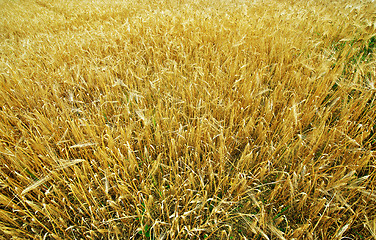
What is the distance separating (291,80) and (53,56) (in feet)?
8.60

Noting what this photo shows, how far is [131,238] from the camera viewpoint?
2.90 feet

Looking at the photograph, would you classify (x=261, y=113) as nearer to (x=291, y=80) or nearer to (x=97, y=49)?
(x=291, y=80)

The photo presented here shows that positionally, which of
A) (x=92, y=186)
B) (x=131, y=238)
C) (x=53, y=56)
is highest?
(x=53, y=56)

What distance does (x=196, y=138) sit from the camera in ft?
3.81

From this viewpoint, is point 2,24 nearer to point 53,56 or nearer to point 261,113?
point 53,56

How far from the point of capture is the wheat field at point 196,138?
874 mm

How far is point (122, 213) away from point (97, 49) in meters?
2.15

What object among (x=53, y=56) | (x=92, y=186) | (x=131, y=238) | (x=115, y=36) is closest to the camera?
(x=131, y=238)

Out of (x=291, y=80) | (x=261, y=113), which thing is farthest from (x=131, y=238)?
(x=291, y=80)

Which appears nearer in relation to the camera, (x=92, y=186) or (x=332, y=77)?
(x=92, y=186)

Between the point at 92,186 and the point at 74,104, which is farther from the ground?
the point at 74,104

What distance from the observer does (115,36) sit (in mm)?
2598

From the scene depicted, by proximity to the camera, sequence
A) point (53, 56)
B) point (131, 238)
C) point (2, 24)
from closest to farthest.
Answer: point (131, 238), point (53, 56), point (2, 24)

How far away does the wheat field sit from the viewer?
2.87 feet
